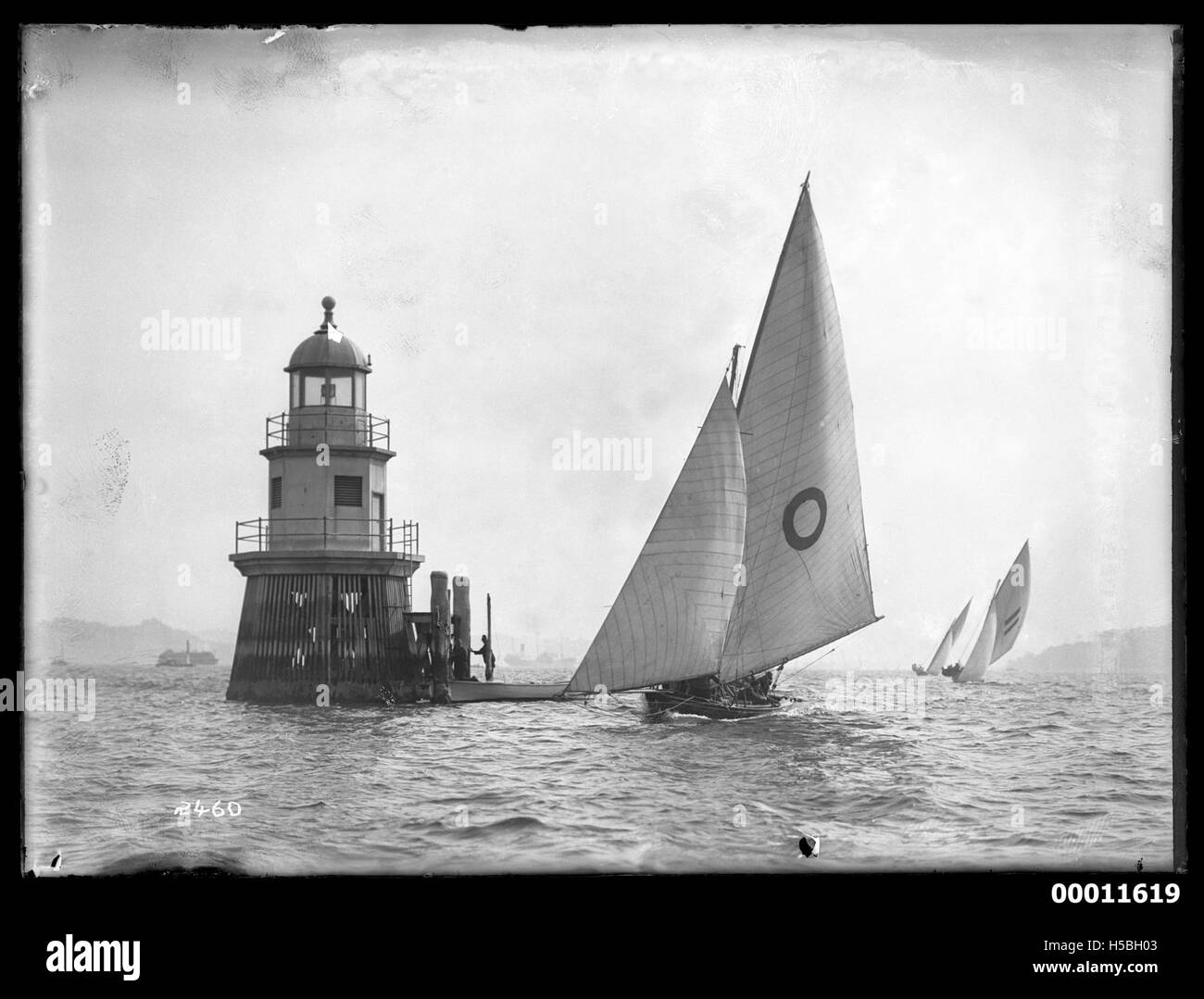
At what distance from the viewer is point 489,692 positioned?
27.7 m

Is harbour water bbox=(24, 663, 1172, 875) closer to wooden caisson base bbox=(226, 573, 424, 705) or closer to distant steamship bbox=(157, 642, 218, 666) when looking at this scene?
distant steamship bbox=(157, 642, 218, 666)

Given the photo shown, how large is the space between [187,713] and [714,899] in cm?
1059

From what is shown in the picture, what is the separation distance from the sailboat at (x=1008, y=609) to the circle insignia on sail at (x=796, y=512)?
2.64 metres

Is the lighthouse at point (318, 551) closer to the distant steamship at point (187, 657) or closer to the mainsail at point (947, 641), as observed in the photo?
the distant steamship at point (187, 657)

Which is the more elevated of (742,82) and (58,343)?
(742,82)

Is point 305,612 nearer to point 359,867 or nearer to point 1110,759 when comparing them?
point 359,867

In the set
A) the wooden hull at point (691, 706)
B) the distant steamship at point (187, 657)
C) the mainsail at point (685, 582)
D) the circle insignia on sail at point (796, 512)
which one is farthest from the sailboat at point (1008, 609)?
the distant steamship at point (187, 657)

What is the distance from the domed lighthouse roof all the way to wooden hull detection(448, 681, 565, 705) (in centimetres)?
837

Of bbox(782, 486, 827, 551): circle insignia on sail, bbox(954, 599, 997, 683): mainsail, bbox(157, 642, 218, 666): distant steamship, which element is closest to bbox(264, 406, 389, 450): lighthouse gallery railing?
bbox(157, 642, 218, 666): distant steamship

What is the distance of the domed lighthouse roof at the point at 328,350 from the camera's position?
56.0 feet

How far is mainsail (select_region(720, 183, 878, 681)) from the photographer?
1872cm

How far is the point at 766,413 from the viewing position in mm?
20344

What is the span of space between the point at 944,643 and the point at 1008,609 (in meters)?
3.98

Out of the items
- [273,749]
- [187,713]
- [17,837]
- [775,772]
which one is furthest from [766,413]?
[17,837]
